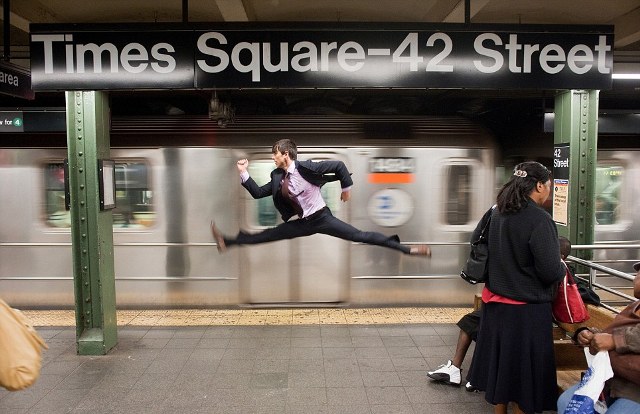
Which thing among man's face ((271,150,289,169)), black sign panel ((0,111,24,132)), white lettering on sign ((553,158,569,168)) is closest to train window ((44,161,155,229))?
black sign panel ((0,111,24,132))

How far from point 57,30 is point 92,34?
30 centimetres

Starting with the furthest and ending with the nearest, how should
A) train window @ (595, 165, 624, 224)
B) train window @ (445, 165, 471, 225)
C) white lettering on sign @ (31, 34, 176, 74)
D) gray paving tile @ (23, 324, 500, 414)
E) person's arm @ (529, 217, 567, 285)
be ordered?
train window @ (595, 165, 624, 224) → train window @ (445, 165, 471, 225) → white lettering on sign @ (31, 34, 176, 74) → gray paving tile @ (23, 324, 500, 414) → person's arm @ (529, 217, 567, 285)

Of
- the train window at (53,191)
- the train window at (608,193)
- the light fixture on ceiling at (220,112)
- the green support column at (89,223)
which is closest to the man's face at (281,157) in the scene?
the green support column at (89,223)

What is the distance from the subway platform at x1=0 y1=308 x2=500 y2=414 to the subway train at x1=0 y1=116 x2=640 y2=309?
31 cm

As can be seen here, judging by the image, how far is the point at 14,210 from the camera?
587 centimetres

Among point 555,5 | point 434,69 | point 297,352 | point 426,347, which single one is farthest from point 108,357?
point 555,5

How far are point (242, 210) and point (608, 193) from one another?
492cm

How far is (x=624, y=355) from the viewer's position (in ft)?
7.23

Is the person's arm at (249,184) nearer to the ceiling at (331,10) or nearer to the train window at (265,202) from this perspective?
the ceiling at (331,10)

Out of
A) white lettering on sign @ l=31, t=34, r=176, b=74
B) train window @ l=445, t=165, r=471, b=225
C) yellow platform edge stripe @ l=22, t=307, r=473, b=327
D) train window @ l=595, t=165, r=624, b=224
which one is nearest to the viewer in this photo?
white lettering on sign @ l=31, t=34, r=176, b=74

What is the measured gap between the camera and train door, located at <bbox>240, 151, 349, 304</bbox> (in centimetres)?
585

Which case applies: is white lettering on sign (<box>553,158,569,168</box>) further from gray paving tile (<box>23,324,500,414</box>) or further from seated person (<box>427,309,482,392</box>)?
gray paving tile (<box>23,324,500,414</box>)

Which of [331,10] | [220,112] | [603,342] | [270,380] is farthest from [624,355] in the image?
[220,112]

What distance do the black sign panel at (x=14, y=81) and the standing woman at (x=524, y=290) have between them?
449 centimetres
